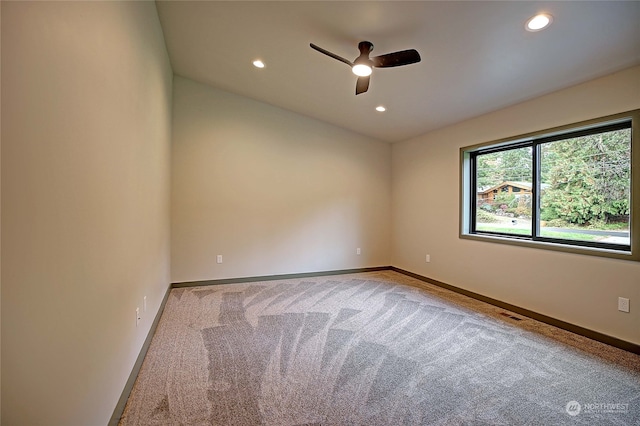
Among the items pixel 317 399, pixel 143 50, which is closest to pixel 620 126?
pixel 317 399

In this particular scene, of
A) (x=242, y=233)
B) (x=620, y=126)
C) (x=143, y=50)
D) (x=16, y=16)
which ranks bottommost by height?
(x=242, y=233)

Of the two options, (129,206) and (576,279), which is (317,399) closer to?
(129,206)

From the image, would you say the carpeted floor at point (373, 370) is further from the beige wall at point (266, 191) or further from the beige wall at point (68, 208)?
the beige wall at point (266, 191)

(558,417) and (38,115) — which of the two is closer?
(38,115)

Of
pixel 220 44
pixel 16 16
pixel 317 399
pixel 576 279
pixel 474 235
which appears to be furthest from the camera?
pixel 474 235

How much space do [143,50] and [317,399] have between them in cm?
296

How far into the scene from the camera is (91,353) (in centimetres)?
132

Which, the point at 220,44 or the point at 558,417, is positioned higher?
the point at 220,44

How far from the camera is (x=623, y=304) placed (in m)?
2.54

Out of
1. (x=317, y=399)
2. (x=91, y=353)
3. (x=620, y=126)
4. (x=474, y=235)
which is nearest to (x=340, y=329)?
(x=317, y=399)

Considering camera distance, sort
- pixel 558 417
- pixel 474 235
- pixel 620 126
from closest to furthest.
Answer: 1. pixel 558 417
2. pixel 620 126
3. pixel 474 235

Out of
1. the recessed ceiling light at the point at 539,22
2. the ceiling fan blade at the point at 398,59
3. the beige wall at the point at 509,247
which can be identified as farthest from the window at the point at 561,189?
the ceiling fan blade at the point at 398,59

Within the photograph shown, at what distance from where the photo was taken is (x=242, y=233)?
4594 millimetres

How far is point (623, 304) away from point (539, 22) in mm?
2510
